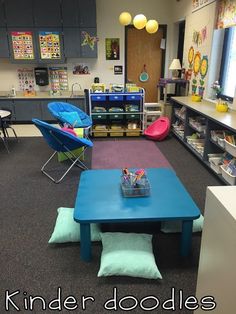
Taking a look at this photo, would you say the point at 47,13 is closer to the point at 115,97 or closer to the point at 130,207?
the point at 115,97

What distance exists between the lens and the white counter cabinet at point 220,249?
0.99 meters

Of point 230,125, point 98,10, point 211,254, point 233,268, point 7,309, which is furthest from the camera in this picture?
point 98,10

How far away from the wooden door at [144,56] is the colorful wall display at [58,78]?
150 centimetres

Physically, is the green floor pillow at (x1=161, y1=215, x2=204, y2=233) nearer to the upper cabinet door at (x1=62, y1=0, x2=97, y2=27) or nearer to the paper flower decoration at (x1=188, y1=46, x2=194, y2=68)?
the paper flower decoration at (x1=188, y1=46, x2=194, y2=68)

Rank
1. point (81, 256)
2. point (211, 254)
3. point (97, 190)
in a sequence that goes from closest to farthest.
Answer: point (211, 254), point (81, 256), point (97, 190)

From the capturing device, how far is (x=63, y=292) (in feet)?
5.98

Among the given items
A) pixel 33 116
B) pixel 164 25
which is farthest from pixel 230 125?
pixel 33 116

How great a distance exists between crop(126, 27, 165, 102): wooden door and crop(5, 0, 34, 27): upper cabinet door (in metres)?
2.14

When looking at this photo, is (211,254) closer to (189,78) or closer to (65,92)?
(189,78)

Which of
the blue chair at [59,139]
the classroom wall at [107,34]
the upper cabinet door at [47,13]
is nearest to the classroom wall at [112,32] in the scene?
the classroom wall at [107,34]

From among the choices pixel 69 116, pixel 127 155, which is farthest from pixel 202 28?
pixel 69 116

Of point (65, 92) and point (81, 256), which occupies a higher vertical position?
point (65, 92)

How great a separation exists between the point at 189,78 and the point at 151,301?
14.9 feet

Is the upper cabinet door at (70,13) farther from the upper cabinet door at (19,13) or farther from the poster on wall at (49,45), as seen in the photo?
the upper cabinet door at (19,13)
